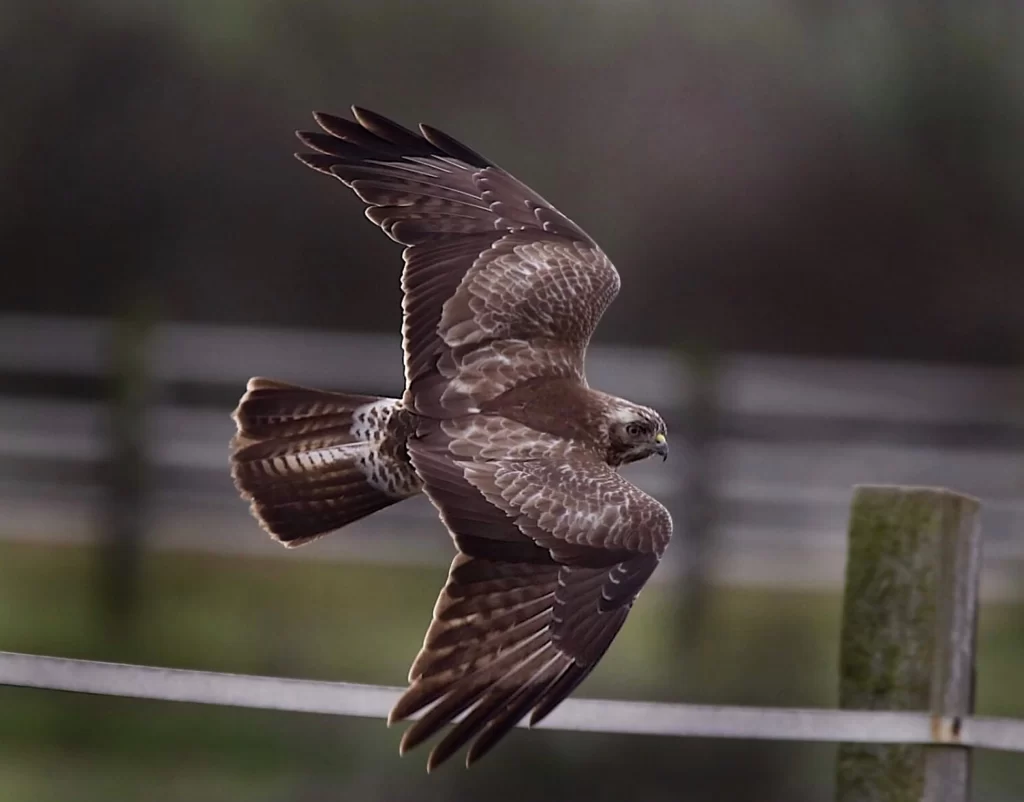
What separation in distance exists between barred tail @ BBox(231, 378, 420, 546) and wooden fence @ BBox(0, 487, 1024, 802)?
4.09 ft

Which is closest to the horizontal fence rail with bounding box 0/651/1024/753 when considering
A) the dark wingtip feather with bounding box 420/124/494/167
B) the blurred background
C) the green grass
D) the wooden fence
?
the wooden fence

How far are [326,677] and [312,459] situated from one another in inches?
112

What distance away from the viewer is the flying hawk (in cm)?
381

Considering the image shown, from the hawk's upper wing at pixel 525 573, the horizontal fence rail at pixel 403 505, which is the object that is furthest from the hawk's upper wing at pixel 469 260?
the horizontal fence rail at pixel 403 505

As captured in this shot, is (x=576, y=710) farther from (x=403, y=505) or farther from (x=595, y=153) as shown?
(x=595, y=153)

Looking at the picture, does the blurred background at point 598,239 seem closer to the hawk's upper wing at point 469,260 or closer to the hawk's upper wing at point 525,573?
the hawk's upper wing at point 469,260

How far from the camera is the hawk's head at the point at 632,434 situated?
4.58m

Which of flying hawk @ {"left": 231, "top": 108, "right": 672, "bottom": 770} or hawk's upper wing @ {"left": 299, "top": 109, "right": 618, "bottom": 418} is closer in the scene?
flying hawk @ {"left": 231, "top": 108, "right": 672, "bottom": 770}

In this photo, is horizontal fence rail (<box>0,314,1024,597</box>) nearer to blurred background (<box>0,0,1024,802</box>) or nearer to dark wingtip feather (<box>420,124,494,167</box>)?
blurred background (<box>0,0,1024,802</box>)

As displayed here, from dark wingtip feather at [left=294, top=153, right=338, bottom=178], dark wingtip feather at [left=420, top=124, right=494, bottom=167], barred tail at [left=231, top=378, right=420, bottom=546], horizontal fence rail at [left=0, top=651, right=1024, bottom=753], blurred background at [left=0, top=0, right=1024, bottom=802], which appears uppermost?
blurred background at [left=0, top=0, right=1024, bottom=802]

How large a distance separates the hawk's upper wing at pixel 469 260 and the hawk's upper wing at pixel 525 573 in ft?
1.43

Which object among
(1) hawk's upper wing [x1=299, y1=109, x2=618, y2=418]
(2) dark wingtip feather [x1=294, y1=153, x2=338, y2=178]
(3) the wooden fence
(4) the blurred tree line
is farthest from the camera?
(4) the blurred tree line

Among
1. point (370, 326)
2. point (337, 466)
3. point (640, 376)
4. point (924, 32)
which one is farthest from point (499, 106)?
point (337, 466)

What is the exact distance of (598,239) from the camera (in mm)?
18031
